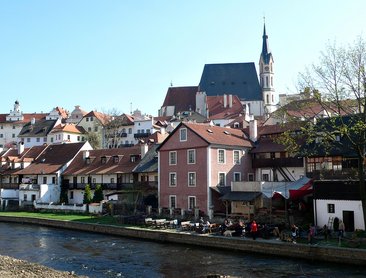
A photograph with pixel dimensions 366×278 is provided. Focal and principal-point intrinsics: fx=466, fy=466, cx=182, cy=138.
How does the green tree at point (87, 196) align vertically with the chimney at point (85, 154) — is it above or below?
below

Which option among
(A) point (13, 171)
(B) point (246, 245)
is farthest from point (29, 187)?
(B) point (246, 245)

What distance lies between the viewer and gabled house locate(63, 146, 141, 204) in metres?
59.4

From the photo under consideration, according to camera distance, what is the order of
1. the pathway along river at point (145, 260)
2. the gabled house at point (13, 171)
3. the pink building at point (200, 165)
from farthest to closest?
the gabled house at point (13, 171)
the pink building at point (200, 165)
the pathway along river at point (145, 260)

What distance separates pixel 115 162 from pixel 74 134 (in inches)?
1609

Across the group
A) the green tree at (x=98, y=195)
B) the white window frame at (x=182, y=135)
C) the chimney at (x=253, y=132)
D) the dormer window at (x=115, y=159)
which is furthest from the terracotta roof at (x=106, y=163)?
the chimney at (x=253, y=132)

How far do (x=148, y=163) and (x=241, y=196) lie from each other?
Result: 1765 centimetres

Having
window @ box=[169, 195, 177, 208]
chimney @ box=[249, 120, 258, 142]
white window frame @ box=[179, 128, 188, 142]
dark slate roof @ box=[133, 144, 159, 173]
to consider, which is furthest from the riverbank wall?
chimney @ box=[249, 120, 258, 142]

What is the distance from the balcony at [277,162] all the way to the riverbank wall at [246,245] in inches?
584

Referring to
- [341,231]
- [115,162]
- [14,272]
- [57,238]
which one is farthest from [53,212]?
[341,231]

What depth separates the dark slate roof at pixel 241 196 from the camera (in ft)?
138

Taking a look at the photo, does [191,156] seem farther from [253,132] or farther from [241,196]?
[253,132]

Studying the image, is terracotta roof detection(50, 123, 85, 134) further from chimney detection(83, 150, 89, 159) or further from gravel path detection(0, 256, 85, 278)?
gravel path detection(0, 256, 85, 278)

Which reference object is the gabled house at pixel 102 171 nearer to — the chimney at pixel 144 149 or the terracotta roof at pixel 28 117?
the chimney at pixel 144 149

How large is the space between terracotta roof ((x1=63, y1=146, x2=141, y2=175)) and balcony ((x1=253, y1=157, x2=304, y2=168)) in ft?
55.9
